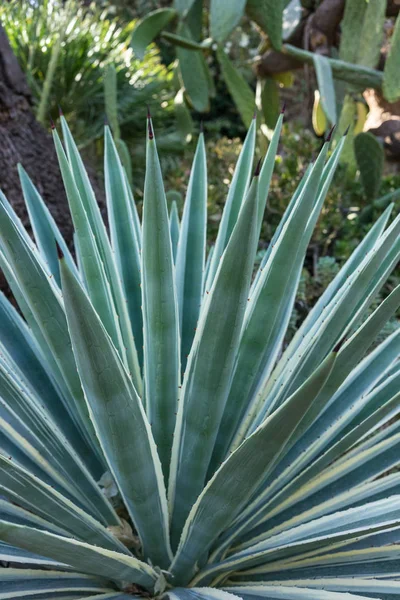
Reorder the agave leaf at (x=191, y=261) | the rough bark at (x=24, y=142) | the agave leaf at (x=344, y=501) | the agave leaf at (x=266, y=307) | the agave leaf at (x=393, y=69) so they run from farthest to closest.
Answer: the agave leaf at (x=393, y=69), the rough bark at (x=24, y=142), the agave leaf at (x=191, y=261), the agave leaf at (x=344, y=501), the agave leaf at (x=266, y=307)

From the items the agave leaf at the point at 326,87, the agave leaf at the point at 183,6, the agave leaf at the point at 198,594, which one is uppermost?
the agave leaf at the point at 183,6

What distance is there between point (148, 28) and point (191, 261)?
6.30 ft

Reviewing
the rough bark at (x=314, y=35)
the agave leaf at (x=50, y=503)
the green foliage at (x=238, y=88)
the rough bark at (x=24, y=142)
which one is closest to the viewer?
the agave leaf at (x=50, y=503)

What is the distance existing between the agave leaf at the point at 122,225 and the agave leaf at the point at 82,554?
A: 514mm

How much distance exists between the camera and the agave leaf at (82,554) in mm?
646

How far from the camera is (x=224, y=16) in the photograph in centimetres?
229

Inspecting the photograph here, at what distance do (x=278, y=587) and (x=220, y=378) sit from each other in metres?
0.30

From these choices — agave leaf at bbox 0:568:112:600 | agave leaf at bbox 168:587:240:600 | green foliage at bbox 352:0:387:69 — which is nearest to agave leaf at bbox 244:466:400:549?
agave leaf at bbox 168:587:240:600

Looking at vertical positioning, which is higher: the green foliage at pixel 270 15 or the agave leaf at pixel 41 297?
the green foliage at pixel 270 15

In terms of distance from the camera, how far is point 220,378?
2.65 ft

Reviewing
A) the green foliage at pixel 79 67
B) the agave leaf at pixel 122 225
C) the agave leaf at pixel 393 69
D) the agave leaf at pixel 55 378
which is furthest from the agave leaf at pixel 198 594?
the green foliage at pixel 79 67

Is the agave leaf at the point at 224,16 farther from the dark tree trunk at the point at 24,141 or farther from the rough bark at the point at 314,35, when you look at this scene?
the dark tree trunk at the point at 24,141

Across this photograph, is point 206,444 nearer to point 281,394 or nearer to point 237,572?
point 281,394

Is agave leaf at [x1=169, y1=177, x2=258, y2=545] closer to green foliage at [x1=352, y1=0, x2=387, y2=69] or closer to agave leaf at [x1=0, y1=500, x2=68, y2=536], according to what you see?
agave leaf at [x1=0, y1=500, x2=68, y2=536]
